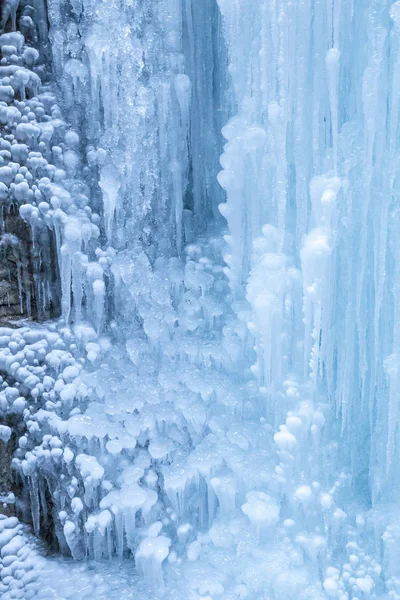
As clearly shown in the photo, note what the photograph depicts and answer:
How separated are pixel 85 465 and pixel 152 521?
0.41 m

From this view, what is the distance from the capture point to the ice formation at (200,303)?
8.76 ft

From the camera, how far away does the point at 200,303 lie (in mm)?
3207

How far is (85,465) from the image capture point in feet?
9.78

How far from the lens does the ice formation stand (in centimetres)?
267

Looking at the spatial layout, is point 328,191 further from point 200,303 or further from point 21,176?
point 21,176

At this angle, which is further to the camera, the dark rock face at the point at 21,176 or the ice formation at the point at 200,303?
the dark rock face at the point at 21,176

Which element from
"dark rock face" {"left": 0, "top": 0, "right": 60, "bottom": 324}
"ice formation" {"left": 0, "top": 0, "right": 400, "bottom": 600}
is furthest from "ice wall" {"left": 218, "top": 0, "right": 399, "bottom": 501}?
"dark rock face" {"left": 0, "top": 0, "right": 60, "bottom": 324}

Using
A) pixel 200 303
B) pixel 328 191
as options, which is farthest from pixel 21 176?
pixel 328 191

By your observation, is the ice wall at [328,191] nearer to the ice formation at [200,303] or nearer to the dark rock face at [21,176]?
the ice formation at [200,303]

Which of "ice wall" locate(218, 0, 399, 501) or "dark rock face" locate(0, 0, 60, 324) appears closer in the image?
"ice wall" locate(218, 0, 399, 501)

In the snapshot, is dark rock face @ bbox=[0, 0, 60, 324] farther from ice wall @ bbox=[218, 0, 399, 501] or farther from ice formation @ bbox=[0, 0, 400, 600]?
ice wall @ bbox=[218, 0, 399, 501]

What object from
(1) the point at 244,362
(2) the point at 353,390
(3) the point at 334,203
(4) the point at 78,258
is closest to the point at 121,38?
(4) the point at 78,258

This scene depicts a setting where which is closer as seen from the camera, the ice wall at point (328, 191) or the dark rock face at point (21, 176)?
the ice wall at point (328, 191)

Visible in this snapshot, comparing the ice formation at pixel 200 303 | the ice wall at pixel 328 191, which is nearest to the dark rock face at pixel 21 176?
the ice formation at pixel 200 303
